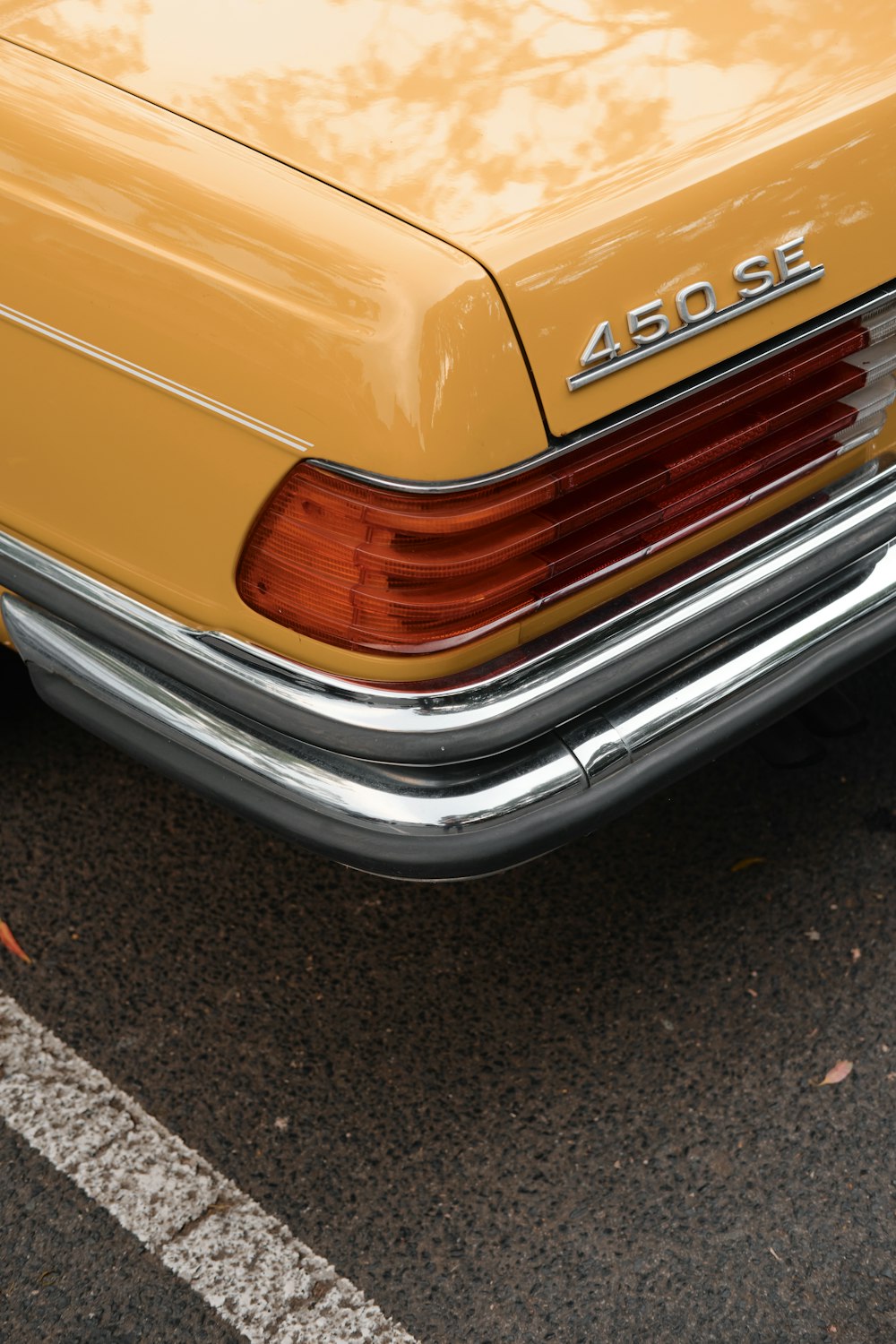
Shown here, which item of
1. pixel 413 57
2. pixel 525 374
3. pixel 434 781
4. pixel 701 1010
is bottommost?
pixel 701 1010

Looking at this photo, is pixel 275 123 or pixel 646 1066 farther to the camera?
pixel 646 1066

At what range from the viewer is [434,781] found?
183cm

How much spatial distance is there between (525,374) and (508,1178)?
1.37m

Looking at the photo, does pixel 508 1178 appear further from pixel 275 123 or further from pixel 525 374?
pixel 275 123

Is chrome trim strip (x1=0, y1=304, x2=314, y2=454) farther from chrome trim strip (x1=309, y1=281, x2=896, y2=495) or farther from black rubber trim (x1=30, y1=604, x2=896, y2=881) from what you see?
black rubber trim (x1=30, y1=604, x2=896, y2=881)

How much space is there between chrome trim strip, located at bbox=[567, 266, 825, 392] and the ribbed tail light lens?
0.35 feet

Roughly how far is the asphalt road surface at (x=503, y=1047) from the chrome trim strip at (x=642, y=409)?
3.99 ft

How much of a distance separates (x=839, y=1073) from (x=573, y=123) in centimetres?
168

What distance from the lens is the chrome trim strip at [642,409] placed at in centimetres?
162

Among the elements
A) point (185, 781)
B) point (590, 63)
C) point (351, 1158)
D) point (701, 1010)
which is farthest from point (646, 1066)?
point (590, 63)

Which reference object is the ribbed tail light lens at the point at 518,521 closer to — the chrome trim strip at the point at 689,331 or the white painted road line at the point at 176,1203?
the chrome trim strip at the point at 689,331

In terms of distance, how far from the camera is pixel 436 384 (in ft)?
5.17

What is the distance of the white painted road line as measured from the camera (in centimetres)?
200

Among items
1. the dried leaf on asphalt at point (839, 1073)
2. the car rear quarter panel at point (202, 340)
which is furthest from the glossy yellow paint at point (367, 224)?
the dried leaf on asphalt at point (839, 1073)
